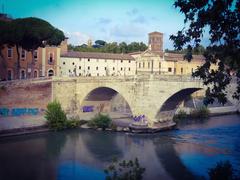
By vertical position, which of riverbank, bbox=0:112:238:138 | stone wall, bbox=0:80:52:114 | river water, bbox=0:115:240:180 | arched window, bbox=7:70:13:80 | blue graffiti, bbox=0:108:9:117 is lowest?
river water, bbox=0:115:240:180

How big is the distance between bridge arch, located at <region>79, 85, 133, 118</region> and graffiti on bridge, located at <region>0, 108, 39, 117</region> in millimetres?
5011

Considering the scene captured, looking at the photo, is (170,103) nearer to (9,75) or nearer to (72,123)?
(72,123)

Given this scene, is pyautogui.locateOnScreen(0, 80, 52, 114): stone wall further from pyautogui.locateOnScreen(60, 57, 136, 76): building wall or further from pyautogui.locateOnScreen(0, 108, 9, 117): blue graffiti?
pyautogui.locateOnScreen(60, 57, 136, 76): building wall

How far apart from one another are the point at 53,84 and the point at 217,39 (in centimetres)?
2319

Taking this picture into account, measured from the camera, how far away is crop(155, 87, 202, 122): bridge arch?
962 inches

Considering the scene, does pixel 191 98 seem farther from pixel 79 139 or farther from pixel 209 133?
pixel 79 139

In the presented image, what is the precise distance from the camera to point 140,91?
2636 cm

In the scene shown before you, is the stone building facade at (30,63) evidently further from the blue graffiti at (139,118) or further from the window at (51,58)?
the blue graffiti at (139,118)

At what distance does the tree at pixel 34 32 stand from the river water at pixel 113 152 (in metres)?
8.53

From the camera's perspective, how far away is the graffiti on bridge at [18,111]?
25.6 m

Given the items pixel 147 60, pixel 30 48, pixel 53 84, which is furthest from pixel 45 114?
pixel 147 60

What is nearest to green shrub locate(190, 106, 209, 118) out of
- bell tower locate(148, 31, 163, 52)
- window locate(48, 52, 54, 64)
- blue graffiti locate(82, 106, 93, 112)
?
blue graffiti locate(82, 106, 93, 112)

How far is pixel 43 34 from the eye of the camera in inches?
1146

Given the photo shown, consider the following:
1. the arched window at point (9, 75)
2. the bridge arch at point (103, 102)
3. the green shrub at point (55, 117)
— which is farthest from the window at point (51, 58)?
the green shrub at point (55, 117)
